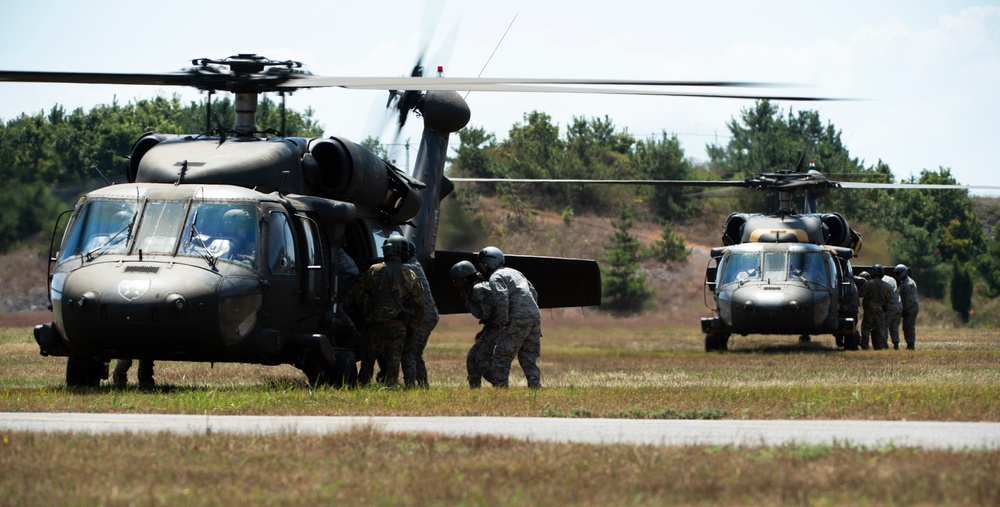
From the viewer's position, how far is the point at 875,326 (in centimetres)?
2659

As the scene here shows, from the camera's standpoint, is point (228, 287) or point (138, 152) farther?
point (138, 152)

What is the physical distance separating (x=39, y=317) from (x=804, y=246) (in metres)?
20.5

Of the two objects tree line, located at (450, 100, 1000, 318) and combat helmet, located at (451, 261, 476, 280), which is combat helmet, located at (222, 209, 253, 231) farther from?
tree line, located at (450, 100, 1000, 318)

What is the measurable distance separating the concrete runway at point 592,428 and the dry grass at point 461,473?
525 mm

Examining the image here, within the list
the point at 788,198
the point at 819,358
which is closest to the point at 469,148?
the point at 788,198

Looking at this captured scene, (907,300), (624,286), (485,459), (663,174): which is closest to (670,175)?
(663,174)

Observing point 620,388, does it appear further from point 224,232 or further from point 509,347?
point 224,232

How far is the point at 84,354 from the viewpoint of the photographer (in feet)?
41.3

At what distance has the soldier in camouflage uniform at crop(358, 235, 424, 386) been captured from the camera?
1395 cm

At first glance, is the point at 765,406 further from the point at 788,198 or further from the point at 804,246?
the point at 788,198

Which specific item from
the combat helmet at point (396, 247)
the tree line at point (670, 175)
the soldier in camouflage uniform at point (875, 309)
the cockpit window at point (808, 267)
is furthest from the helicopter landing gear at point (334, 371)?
the tree line at point (670, 175)

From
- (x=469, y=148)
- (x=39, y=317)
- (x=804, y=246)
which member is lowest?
(x=39, y=317)

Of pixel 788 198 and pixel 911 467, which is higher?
pixel 788 198

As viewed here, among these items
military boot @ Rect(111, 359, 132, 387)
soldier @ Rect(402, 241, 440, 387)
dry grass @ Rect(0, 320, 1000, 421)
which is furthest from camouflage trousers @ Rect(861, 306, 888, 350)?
military boot @ Rect(111, 359, 132, 387)
